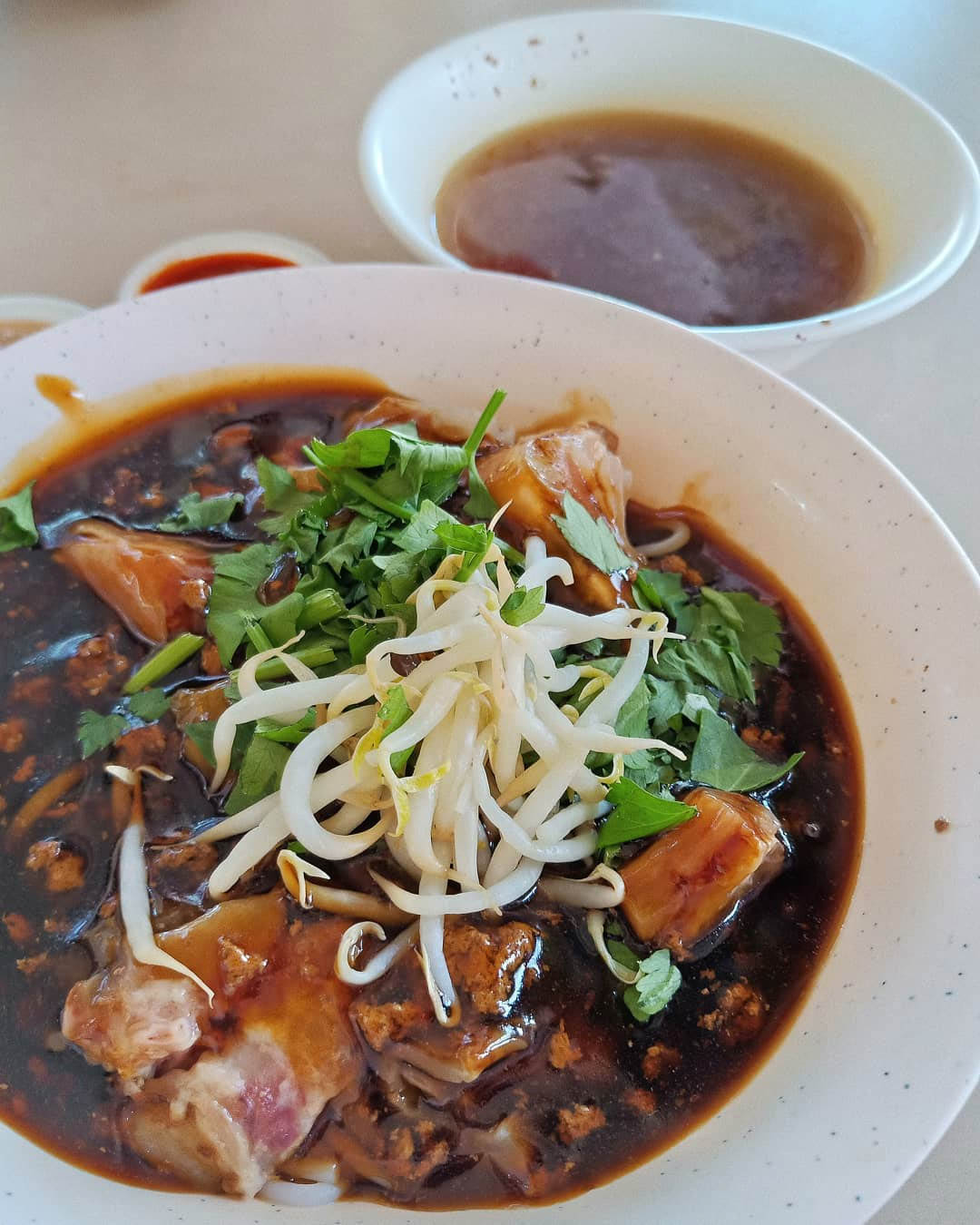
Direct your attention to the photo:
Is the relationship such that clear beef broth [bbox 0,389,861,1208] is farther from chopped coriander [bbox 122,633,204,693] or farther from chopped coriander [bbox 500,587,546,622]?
chopped coriander [bbox 500,587,546,622]

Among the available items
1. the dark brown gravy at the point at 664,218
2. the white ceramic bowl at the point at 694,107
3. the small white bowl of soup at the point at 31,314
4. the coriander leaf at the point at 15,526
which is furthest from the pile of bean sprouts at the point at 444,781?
the small white bowl of soup at the point at 31,314

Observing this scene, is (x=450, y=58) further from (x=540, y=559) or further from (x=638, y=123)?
(x=540, y=559)

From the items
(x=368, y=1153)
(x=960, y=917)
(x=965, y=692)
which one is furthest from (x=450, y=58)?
(x=368, y=1153)

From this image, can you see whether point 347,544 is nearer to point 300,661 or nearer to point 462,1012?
point 300,661

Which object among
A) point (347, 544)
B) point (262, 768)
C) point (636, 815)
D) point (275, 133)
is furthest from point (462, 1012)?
point (275, 133)

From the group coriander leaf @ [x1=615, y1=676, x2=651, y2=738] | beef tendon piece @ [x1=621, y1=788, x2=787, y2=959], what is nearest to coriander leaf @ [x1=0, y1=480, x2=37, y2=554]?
coriander leaf @ [x1=615, y1=676, x2=651, y2=738]
